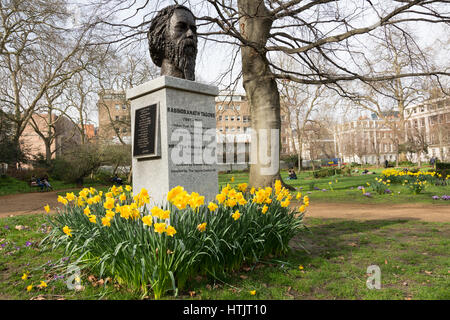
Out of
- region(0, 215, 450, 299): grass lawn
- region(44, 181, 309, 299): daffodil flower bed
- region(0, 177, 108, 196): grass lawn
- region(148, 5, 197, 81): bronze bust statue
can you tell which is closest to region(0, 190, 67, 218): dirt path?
region(0, 177, 108, 196): grass lawn

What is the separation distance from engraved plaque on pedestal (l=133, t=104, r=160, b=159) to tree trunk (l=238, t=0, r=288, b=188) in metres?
6.81

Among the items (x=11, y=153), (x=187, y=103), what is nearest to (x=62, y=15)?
(x=11, y=153)

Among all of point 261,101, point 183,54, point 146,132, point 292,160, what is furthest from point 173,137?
point 292,160

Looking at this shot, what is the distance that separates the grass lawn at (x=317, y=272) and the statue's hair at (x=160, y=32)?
11.8 feet

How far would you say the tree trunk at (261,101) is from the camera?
11398mm

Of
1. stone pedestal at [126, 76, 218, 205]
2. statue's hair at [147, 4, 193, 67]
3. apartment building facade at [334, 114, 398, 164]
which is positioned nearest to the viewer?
stone pedestal at [126, 76, 218, 205]

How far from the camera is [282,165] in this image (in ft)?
142

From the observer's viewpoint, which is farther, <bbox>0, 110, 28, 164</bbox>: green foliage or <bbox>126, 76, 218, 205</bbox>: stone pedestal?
<bbox>0, 110, 28, 164</bbox>: green foliage

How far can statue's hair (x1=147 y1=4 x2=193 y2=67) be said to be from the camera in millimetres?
5282

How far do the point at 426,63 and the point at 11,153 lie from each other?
25777mm

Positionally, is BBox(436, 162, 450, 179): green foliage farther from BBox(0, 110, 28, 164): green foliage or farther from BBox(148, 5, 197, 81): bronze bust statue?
BBox(0, 110, 28, 164): green foliage

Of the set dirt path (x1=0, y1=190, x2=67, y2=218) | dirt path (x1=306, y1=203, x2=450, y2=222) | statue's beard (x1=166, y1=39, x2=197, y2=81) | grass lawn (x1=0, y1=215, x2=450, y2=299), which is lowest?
dirt path (x1=0, y1=190, x2=67, y2=218)

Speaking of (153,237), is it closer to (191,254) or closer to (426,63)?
(191,254)

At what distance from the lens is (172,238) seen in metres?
3.33
